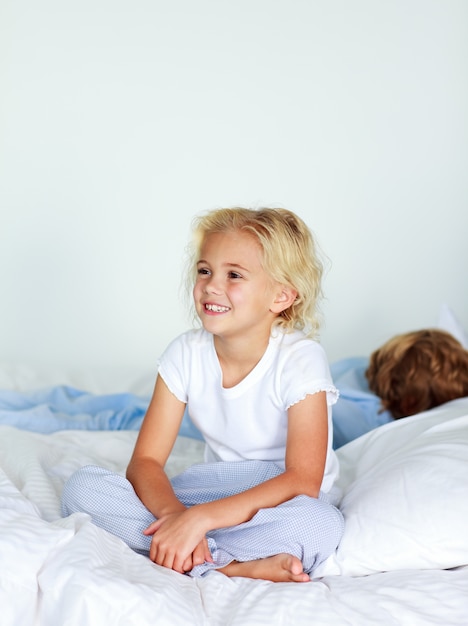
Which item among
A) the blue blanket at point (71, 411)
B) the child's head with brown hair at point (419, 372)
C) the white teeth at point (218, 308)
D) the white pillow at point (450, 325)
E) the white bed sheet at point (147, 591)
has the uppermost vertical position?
the white teeth at point (218, 308)

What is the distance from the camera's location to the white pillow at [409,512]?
1304 millimetres

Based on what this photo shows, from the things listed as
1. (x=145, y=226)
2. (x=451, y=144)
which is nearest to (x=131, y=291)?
(x=145, y=226)

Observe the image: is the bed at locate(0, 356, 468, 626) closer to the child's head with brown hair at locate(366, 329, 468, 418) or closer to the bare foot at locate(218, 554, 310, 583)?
the bare foot at locate(218, 554, 310, 583)

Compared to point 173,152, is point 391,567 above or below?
below

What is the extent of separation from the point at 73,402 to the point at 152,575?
3.73 feet

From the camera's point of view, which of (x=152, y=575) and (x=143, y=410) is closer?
(x=152, y=575)

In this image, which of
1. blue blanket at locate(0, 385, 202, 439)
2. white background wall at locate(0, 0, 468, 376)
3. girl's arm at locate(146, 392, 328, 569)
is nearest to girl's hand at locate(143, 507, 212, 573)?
girl's arm at locate(146, 392, 328, 569)

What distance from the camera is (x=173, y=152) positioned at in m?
2.96

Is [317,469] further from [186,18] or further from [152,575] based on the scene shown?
[186,18]

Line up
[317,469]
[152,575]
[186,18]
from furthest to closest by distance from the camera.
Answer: [186,18] → [317,469] → [152,575]

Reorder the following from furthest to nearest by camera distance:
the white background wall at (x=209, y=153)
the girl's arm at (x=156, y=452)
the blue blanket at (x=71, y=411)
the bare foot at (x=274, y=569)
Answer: the white background wall at (x=209, y=153), the blue blanket at (x=71, y=411), the girl's arm at (x=156, y=452), the bare foot at (x=274, y=569)

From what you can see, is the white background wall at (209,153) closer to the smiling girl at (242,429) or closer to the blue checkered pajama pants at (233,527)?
the smiling girl at (242,429)

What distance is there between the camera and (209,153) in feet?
9.75

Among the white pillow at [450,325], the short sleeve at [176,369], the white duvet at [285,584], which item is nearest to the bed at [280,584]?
the white duvet at [285,584]
